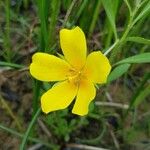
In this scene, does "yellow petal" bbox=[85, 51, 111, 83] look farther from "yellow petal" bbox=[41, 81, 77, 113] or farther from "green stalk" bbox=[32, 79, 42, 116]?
"green stalk" bbox=[32, 79, 42, 116]

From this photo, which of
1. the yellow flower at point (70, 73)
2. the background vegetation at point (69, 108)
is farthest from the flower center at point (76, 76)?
the background vegetation at point (69, 108)

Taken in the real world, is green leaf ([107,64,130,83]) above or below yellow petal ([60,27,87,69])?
below

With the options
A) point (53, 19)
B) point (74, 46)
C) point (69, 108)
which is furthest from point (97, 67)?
point (69, 108)

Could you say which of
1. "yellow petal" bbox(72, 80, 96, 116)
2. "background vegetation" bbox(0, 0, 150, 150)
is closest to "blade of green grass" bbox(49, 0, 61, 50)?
"background vegetation" bbox(0, 0, 150, 150)

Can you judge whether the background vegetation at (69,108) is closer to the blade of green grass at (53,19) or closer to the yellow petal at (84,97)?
the blade of green grass at (53,19)

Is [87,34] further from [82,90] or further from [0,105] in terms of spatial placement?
[82,90]

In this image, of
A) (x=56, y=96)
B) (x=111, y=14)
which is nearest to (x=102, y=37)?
(x=111, y=14)
